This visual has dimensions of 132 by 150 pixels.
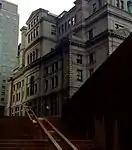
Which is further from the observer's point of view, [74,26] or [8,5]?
[8,5]

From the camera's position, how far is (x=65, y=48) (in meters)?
42.3

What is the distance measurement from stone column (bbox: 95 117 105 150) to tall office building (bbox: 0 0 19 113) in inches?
3310

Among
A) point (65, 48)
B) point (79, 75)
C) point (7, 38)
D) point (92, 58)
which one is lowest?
point (79, 75)

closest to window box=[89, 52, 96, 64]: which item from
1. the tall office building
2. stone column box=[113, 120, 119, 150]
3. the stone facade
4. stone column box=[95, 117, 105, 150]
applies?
the stone facade

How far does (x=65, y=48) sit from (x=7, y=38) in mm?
61931

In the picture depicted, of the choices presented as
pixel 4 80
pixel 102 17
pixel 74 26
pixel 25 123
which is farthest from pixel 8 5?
pixel 25 123

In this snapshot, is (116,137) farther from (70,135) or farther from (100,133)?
(70,135)

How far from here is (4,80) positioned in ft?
310

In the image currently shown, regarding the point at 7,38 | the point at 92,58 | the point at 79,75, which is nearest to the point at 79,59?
the point at 92,58

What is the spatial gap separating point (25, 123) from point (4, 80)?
267 ft

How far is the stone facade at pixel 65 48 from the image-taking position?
131 ft

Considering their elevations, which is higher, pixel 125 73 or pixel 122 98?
pixel 125 73

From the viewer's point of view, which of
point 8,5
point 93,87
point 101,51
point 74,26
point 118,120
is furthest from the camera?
point 8,5

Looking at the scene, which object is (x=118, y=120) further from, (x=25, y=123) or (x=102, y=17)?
(x=102, y=17)
